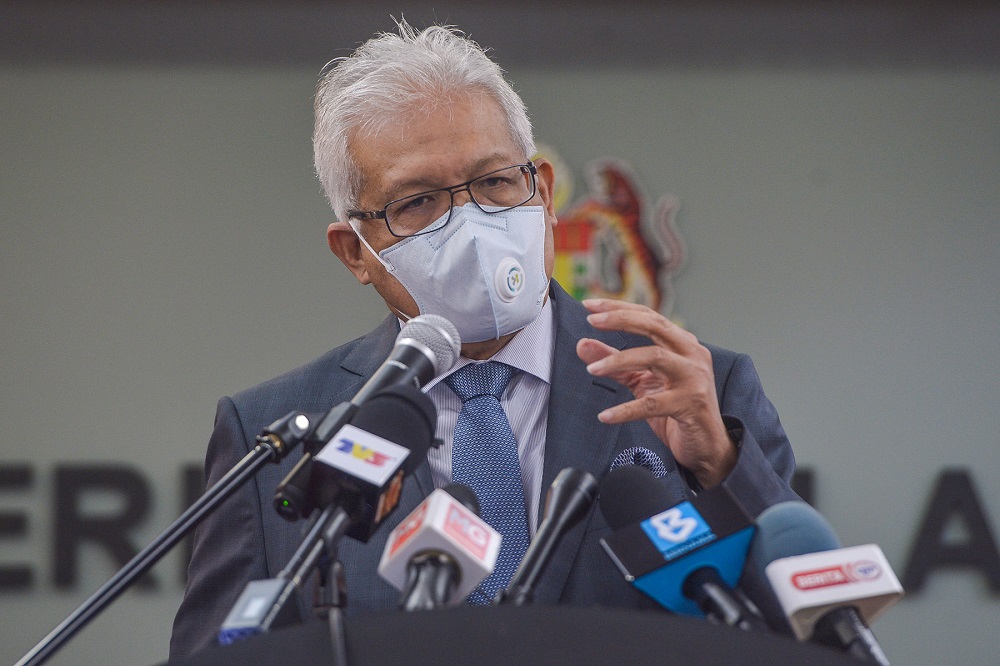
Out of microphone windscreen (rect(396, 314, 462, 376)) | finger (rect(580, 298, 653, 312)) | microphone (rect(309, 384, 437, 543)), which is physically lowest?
microphone (rect(309, 384, 437, 543))

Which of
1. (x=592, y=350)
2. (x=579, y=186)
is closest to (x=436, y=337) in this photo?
(x=592, y=350)

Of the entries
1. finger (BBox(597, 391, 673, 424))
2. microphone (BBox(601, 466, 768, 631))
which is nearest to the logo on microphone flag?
microphone (BBox(601, 466, 768, 631))

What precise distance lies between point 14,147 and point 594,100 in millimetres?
2692

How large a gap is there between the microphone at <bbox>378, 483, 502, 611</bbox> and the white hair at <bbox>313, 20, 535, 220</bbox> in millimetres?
1140

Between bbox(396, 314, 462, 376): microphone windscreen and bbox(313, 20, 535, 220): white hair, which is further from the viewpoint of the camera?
bbox(313, 20, 535, 220): white hair

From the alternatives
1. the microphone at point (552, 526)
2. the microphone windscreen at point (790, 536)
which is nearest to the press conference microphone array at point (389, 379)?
the microphone at point (552, 526)

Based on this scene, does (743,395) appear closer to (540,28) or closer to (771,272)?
(771,272)

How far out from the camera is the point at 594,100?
4.52 m

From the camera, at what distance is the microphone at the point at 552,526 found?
41.4 inches

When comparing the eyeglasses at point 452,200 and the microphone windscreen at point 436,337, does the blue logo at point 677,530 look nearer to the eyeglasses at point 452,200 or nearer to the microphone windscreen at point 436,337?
the microphone windscreen at point 436,337

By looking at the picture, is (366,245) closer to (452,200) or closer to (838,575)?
(452,200)

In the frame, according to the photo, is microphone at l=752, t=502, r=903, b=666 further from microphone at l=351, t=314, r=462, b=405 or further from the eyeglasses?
the eyeglasses

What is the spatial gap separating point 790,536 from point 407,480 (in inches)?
36.2

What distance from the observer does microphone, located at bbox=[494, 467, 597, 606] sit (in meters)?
1.05
